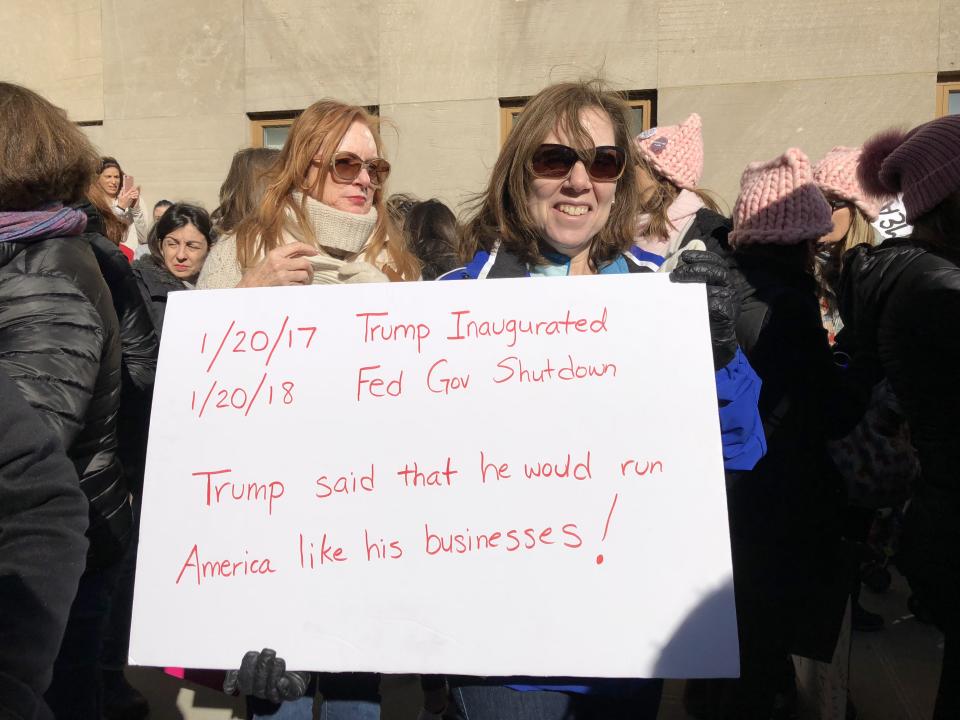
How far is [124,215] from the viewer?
5859 mm

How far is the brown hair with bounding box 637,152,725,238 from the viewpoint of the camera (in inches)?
108

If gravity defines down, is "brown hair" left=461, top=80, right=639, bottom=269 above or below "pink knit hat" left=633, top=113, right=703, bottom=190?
below

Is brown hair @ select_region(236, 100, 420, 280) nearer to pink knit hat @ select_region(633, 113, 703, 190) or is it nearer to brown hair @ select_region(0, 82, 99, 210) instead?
brown hair @ select_region(0, 82, 99, 210)

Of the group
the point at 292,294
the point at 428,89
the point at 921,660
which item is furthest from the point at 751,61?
the point at 292,294

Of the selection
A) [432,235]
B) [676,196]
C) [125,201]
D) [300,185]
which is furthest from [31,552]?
[125,201]

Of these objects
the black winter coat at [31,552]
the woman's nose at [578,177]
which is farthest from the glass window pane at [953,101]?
the black winter coat at [31,552]

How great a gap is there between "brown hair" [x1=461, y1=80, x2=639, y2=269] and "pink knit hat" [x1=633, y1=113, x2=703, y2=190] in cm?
164

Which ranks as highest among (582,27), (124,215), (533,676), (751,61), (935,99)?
(582,27)

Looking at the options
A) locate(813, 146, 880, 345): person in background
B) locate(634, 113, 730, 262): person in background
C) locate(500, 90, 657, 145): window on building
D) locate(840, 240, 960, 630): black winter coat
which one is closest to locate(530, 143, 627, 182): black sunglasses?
locate(840, 240, 960, 630): black winter coat

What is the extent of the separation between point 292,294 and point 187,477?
16.2 inches

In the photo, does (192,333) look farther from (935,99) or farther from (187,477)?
(935,99)

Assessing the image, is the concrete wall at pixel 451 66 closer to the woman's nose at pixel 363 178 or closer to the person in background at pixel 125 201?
the person in background at pixel 125 201

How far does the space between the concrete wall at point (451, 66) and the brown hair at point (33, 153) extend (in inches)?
159

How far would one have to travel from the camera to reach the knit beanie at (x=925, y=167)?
82.1 inches
